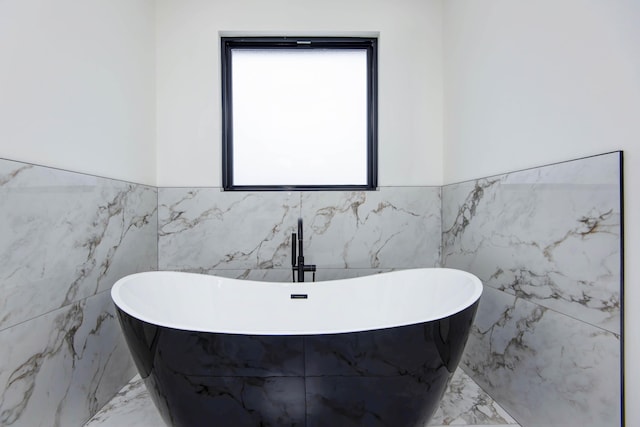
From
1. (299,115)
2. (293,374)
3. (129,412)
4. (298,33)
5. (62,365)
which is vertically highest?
(298,33)

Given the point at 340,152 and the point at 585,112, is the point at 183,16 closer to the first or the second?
the point at 340,152

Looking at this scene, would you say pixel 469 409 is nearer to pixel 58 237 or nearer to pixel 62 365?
pixel 62 365

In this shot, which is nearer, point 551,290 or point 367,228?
point 551,290

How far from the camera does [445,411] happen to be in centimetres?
142

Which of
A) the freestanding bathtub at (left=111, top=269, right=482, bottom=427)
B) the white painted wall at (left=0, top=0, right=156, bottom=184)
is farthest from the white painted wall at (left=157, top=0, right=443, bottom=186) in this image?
the freestanding bathtub at (left=111, top=269, right=482, bottom=427)

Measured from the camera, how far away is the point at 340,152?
2186 millimetres

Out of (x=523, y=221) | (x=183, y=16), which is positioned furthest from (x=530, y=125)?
(x=183, y=16)

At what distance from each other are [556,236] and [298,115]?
1.59 m

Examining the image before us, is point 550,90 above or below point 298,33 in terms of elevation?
below

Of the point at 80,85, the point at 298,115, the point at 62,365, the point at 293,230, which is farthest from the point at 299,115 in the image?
the point at 62,365

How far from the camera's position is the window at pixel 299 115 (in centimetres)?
Answer: 216

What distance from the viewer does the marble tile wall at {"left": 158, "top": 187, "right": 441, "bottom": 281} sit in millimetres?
2002

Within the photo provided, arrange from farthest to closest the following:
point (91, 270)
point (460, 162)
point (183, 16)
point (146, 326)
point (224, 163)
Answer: point (224, 163) < point (183, 16) < point (460, 162) < point (91, 270) < point (146, 326)

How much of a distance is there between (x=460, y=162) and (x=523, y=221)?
0.62 meters
